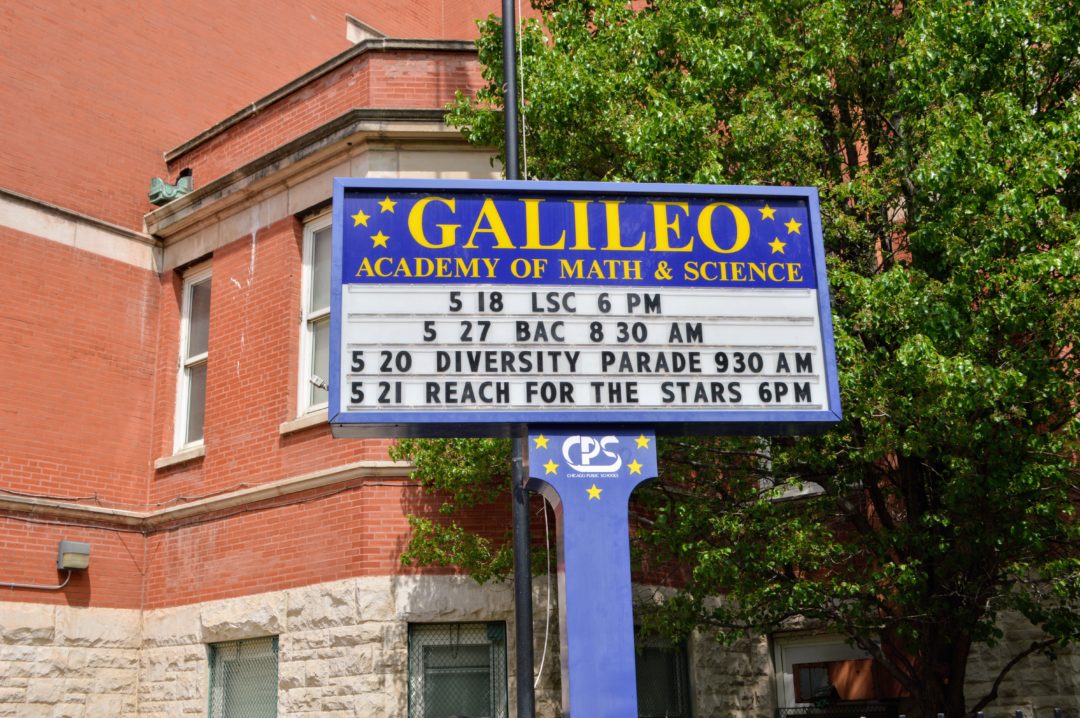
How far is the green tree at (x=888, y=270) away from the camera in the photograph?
8.99m

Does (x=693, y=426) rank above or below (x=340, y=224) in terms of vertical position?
below

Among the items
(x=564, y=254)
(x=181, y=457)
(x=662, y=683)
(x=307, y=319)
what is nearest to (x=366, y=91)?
(x=307, y=319)

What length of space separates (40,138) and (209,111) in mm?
3035

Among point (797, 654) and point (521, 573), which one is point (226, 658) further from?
point (797, 654)

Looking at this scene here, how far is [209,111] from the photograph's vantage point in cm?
1784

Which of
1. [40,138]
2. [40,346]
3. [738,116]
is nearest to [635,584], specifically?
[738,116]

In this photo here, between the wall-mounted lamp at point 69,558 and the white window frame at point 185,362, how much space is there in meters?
1.74

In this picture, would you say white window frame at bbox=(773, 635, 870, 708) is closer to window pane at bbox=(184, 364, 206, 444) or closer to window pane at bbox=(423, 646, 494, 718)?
window pane at bbox=(423, 646, 494, 718)

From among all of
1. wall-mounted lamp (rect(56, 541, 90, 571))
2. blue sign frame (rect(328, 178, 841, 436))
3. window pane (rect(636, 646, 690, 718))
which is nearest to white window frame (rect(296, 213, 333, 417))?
wall-mounted lamp (rect(56, 541, 90, 571))

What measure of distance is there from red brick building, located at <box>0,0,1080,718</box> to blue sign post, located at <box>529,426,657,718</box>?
5.15 meters

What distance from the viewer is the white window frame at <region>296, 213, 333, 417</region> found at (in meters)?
13.8

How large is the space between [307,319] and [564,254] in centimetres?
669

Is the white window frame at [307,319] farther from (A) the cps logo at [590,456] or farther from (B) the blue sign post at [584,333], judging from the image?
(A) the cps logo at [590,456]

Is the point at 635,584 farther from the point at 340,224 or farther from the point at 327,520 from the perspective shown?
the point at 340,224
